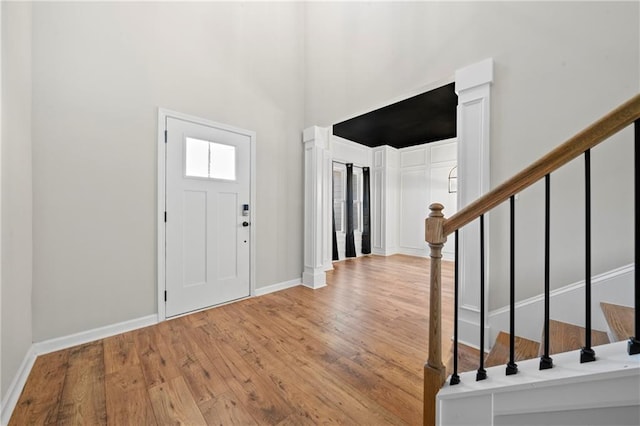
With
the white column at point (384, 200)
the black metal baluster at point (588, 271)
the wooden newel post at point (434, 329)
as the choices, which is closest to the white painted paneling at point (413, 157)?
the white column at point (384, 200)

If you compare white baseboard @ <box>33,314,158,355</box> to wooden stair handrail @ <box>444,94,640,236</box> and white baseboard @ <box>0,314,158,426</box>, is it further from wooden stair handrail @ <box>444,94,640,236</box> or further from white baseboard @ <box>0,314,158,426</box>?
wooden stair handrail @ <box>444,94,640,236</box>

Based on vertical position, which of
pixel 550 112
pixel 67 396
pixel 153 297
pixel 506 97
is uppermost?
pixel 506 97

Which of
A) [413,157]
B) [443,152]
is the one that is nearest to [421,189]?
[413,157]

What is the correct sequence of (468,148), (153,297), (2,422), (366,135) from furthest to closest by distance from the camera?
(366,135) → (153,297) → (468,148) → (2,422)

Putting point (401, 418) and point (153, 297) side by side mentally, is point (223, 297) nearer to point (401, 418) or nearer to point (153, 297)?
point (153, 297)

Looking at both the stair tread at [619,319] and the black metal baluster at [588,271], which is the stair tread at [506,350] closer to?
the stair tread at [619,319]

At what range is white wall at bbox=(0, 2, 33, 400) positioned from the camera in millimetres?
1447

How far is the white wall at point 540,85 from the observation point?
1.57 metres

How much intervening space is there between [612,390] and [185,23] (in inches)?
155

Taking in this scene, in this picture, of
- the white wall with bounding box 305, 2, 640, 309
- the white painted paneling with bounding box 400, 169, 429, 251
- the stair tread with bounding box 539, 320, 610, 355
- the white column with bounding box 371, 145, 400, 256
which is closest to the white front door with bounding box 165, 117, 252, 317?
the white wall with bounding box 305, 2, 640, 309

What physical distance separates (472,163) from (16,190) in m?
3.19

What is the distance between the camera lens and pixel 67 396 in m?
1.52

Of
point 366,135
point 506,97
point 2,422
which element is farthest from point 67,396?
point 366,135

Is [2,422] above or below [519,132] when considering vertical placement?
below
